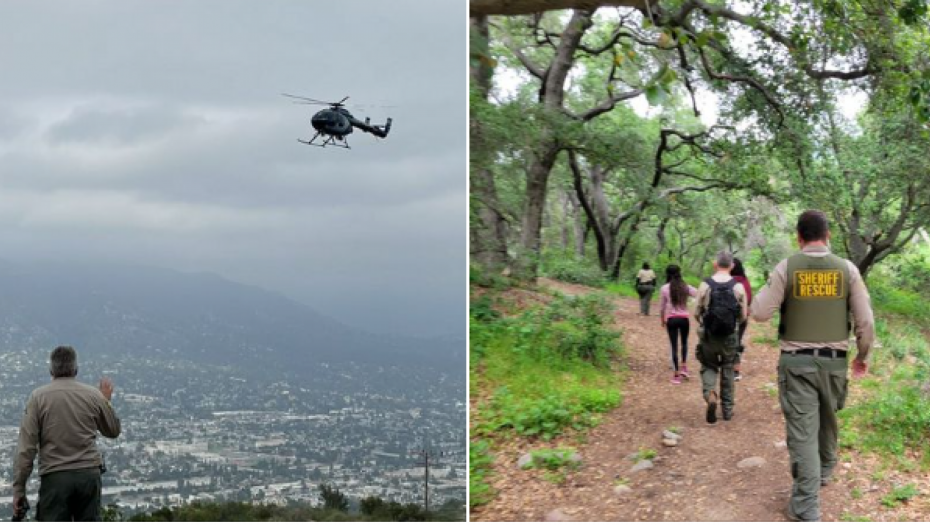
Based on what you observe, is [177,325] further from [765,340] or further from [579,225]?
[765,340]

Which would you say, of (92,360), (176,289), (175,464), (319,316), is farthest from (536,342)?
(176,289)

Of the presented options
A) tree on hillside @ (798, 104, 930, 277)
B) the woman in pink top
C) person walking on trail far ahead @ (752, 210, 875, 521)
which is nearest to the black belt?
person walking on trail far ahead @ (752, 210, 875, 521)

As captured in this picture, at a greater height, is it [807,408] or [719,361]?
[719,361]

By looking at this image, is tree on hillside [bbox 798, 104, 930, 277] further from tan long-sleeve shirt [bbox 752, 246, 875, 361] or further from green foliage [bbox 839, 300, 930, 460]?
tan long-sleeve shirt [bbox 752, 246, 875, 361]

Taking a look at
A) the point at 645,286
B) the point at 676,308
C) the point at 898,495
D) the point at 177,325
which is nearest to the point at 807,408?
the point at 898,495

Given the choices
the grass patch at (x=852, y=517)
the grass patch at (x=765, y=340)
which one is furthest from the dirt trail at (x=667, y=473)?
the grass patch at (x=765, y=340)
